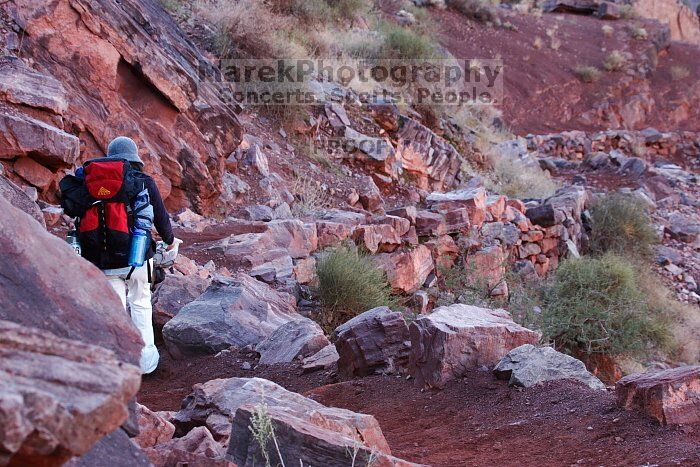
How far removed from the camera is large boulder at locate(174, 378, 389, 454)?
11.2ft

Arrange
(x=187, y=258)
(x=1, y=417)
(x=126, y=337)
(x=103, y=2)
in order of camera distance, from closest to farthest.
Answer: (x=1, y=417) < (x=126, y=337) < (x=187, y=258) < (x=103, y=2)

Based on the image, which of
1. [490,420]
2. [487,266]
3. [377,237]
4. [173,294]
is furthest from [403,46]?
[490,420]

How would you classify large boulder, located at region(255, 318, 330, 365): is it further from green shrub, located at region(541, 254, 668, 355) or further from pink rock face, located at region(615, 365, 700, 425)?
green shrub, located at region(541, 254, 668, 355)

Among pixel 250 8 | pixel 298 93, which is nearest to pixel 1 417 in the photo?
pixel 298 93

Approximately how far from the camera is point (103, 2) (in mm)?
9688

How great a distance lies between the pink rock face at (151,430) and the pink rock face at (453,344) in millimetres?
2164

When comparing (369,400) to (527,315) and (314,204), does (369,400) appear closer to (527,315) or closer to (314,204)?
(527,315)

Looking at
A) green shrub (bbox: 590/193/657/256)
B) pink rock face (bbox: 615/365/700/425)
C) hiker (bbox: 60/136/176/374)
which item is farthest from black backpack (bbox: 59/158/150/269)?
green shrub (bbox: 590/193/657/256)

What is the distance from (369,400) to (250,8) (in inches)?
445

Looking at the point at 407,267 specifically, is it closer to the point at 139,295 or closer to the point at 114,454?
the point at 139,295

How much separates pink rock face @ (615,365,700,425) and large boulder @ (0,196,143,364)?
9.26ft

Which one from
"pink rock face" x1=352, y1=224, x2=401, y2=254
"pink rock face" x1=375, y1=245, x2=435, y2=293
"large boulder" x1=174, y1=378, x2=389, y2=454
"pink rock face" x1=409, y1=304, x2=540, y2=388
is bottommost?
"pink rock face" x1=375, y1=245, x2=435, y2=293

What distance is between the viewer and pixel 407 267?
407 inches

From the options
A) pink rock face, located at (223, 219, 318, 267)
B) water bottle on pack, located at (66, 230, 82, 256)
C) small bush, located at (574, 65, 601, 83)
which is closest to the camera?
water bottle on pack, located at (66, 230, 82, 256)
